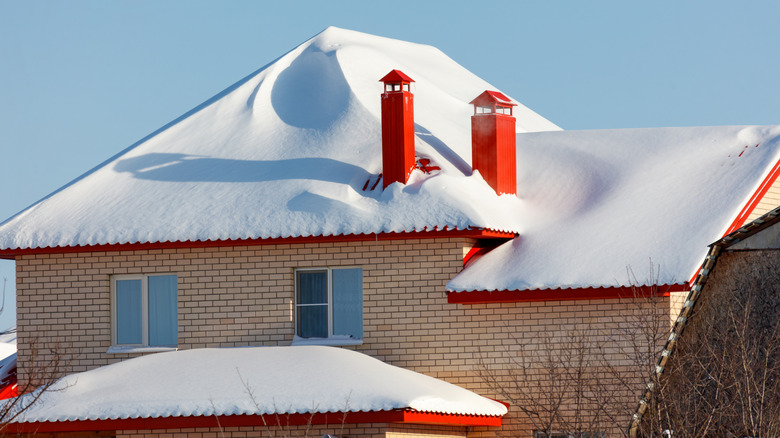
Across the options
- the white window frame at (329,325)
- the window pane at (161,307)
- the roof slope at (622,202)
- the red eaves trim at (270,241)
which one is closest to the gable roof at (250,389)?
the white window frame at (329,325)

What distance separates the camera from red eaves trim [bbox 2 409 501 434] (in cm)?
1436

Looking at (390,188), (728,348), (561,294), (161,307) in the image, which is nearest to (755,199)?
(561,294)

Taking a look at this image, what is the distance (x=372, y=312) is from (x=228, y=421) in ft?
10.7

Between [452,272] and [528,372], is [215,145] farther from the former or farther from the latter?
[528,372]

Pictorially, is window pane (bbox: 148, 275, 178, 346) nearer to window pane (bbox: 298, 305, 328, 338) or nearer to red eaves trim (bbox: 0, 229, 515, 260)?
red eaves trim (bbox: 0, 229, 515, 260)

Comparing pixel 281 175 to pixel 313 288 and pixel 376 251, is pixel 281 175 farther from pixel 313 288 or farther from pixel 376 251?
pixel 376 251

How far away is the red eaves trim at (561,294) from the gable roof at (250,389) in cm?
121

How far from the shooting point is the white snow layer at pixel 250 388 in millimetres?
14523

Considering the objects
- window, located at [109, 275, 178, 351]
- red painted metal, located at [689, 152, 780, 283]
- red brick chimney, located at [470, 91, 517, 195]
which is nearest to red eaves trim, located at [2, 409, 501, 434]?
window, located at [109, 275, 178, 351]

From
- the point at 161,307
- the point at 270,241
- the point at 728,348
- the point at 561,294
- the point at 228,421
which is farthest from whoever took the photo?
the point at 161,307

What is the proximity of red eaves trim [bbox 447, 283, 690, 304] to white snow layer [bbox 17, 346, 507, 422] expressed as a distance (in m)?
1.21

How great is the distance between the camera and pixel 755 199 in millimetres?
17406

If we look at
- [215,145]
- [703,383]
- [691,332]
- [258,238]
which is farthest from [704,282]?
[215,145]

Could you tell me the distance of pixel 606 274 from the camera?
53.2 ft
